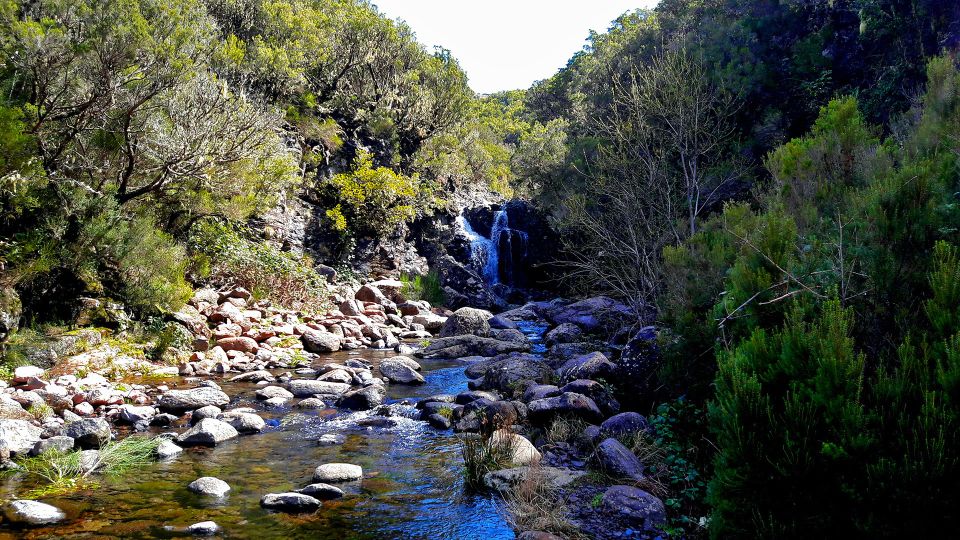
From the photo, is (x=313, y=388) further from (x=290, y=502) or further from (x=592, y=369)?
(x=592, y=369)

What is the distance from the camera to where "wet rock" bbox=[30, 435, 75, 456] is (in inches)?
231

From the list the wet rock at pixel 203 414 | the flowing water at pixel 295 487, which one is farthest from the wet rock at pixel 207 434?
the wet rock at pixel 203 414

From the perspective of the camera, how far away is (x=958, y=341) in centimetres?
278

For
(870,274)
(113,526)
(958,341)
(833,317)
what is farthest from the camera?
(113,526)

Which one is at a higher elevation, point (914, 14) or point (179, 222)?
point (914, 14)

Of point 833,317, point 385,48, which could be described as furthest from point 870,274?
point 385,48

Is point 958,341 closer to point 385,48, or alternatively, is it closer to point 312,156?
point 312,156

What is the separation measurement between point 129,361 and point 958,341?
11.3 meters

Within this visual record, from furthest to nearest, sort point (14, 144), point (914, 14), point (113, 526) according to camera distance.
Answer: point (914, 14)
point (14, 144)
point (113, 526)

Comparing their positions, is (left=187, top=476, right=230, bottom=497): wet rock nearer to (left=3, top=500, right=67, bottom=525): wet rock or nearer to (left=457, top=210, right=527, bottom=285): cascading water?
(left=3, top=500, right=67, bottom=525): wet rock

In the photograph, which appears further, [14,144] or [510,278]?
[510,278]

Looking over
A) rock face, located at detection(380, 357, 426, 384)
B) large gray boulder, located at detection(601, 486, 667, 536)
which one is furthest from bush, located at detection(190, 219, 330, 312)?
large gray boulder, located at detection(601, 486, 667, 536)

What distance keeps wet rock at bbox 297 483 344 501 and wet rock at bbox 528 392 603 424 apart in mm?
2973

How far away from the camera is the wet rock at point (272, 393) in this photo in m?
9.11
